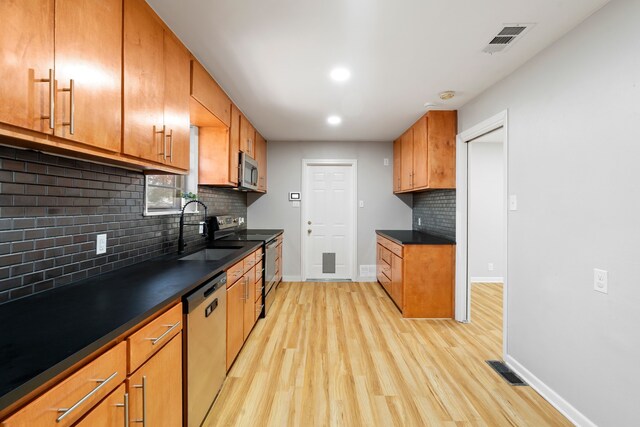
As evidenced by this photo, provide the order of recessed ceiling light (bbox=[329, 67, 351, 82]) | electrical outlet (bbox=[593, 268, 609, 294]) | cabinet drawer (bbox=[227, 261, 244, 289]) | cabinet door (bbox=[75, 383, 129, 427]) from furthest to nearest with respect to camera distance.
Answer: recessed ceiling light (bbox=[329, 67, 351, 82]) < cabinet drawer (bbox=[227, 261, 244, 289]) < electrical outlet (bbox=[593, 268, 609, 294]) < cabinet door (bbox=[75, 383, 129, 427])

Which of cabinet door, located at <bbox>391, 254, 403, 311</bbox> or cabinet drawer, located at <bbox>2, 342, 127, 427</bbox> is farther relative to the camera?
cabinet door, located at <bbox>391, 254, 403, 311</bbox>

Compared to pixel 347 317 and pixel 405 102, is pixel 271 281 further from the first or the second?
pixel 405 102

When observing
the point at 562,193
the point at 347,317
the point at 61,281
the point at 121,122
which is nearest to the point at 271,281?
the point at 347,317

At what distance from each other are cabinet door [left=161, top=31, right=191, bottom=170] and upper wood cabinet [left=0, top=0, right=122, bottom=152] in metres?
0.39

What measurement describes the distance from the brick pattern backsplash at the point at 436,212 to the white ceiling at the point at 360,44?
118 centimetres

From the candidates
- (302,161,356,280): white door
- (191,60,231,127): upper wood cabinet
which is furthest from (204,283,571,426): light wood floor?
(191,60,231,127): upper wood cabinet

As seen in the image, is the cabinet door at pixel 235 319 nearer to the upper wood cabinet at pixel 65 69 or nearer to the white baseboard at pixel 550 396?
the upper wood cabinet at pixel 65 69

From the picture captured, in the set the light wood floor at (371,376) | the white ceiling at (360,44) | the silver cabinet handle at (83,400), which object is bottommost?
the light wood floor at (371,376)

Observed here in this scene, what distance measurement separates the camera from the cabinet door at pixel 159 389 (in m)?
1.06

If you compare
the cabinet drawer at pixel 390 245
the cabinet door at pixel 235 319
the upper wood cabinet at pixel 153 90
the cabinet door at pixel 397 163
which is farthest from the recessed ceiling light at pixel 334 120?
the cabinet door at pixel 235 319

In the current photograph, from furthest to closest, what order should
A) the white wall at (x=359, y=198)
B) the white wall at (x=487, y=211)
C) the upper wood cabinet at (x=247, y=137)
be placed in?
the white wall at (x=359, y=198)
the white wall at (x=487, y=211)
the upper wood cabinet at (x=247, y=137)

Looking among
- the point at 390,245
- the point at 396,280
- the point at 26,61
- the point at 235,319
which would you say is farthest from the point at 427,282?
the point at 26,61

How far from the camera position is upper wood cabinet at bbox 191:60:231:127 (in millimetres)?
2088

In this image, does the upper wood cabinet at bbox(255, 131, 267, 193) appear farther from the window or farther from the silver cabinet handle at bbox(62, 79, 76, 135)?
the silver cabinet handle at bbox(62, 79, 76, 135)
